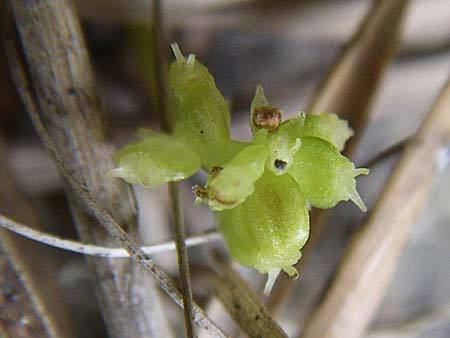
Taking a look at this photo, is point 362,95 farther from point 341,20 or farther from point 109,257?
point 109,257

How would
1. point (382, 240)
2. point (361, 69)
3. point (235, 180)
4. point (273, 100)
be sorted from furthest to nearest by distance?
point (273, 100)
point (361, 69)
point (382, 240)
point (235, 180)

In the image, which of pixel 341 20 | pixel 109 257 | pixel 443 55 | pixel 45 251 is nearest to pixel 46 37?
pixel 109 257

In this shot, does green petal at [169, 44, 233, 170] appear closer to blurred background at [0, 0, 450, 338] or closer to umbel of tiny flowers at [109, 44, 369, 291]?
umbel of tiny flowers at [109, 44, 369, 291]

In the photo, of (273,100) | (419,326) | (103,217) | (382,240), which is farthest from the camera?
(273,100)

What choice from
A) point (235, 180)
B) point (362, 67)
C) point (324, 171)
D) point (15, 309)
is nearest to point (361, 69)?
point (362, 67)

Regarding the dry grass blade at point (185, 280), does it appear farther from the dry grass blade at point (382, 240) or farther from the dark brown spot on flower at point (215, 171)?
the dry grass blade at point (382, 240)

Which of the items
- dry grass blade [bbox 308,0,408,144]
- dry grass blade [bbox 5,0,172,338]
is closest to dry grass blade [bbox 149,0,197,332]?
dry grass blade [bbox 5,0,172,338]

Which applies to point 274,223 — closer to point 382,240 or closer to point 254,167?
point 254,167
